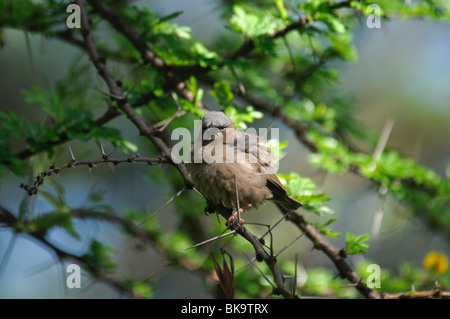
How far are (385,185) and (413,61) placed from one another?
741 cm

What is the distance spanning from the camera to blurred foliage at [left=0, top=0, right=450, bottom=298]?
128 inches

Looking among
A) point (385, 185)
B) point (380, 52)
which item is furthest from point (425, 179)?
point (380, 52)

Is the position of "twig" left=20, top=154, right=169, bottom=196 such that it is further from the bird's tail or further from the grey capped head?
the bird's tail

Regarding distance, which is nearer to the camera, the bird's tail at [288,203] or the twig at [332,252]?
the twig at [332,252]

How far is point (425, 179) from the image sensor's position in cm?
385

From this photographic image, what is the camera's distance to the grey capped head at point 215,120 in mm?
3192

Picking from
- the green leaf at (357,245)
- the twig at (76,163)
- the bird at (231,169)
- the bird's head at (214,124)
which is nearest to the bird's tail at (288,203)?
the bird at (231,169)

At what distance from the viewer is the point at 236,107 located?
3.40 meters

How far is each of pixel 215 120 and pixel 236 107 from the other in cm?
26

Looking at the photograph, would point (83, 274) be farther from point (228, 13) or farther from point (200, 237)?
point (228, 13)

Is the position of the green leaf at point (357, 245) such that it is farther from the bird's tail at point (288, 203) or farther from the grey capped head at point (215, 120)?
the grey capped head at point (215, 120)

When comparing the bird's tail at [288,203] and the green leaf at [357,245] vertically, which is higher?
the bird's tail at [288,203]

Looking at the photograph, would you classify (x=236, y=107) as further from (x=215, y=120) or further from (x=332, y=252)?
(x=332, y=252)

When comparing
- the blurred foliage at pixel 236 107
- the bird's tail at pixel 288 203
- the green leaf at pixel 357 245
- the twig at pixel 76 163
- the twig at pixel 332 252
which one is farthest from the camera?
the blurred foliage at pixel 236 107
